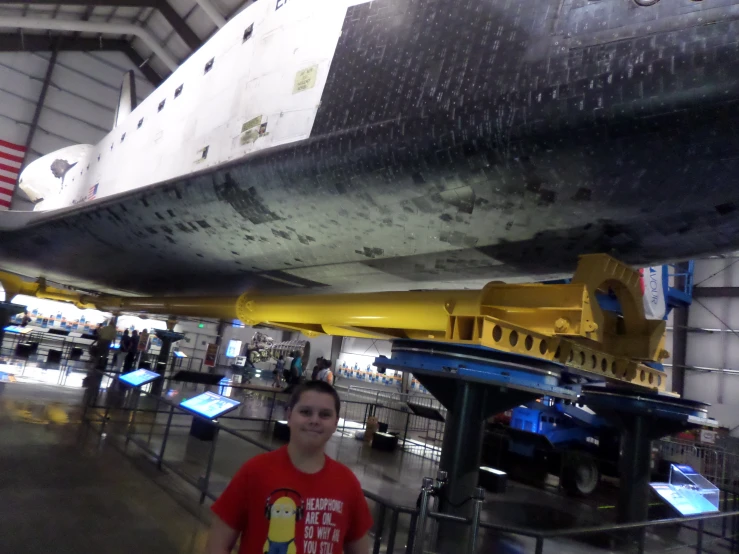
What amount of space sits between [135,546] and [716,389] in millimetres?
19671

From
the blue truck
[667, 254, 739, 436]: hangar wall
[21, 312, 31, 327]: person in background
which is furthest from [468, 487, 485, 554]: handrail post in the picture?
[667, 254, 739, 436]: hangar wall

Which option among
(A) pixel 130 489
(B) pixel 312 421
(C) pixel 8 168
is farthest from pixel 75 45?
(B) pixel 312 421

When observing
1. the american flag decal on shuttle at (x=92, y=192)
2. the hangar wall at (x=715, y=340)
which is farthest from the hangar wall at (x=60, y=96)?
the hangar wall at (x=715, y=340)

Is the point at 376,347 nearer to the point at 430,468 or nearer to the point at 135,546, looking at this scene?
the point at 430,468

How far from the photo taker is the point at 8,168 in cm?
1997

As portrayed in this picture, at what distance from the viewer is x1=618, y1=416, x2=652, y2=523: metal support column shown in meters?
5.34

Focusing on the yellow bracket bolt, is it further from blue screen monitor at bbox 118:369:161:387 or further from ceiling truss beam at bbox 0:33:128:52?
ceiling truss beam at bbox 0:33:128:52

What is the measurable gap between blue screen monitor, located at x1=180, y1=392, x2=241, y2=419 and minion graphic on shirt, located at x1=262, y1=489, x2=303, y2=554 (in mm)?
3474

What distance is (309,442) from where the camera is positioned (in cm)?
135

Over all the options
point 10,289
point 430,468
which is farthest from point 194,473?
point 10,289

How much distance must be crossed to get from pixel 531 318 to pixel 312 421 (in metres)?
1.60

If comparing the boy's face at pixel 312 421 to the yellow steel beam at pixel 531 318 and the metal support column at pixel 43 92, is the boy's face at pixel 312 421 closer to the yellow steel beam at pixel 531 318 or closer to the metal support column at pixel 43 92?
the yellow steel beam at pixel 531 318

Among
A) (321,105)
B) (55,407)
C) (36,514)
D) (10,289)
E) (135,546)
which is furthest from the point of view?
(10,289)

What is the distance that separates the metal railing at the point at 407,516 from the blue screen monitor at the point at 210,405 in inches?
3.6
